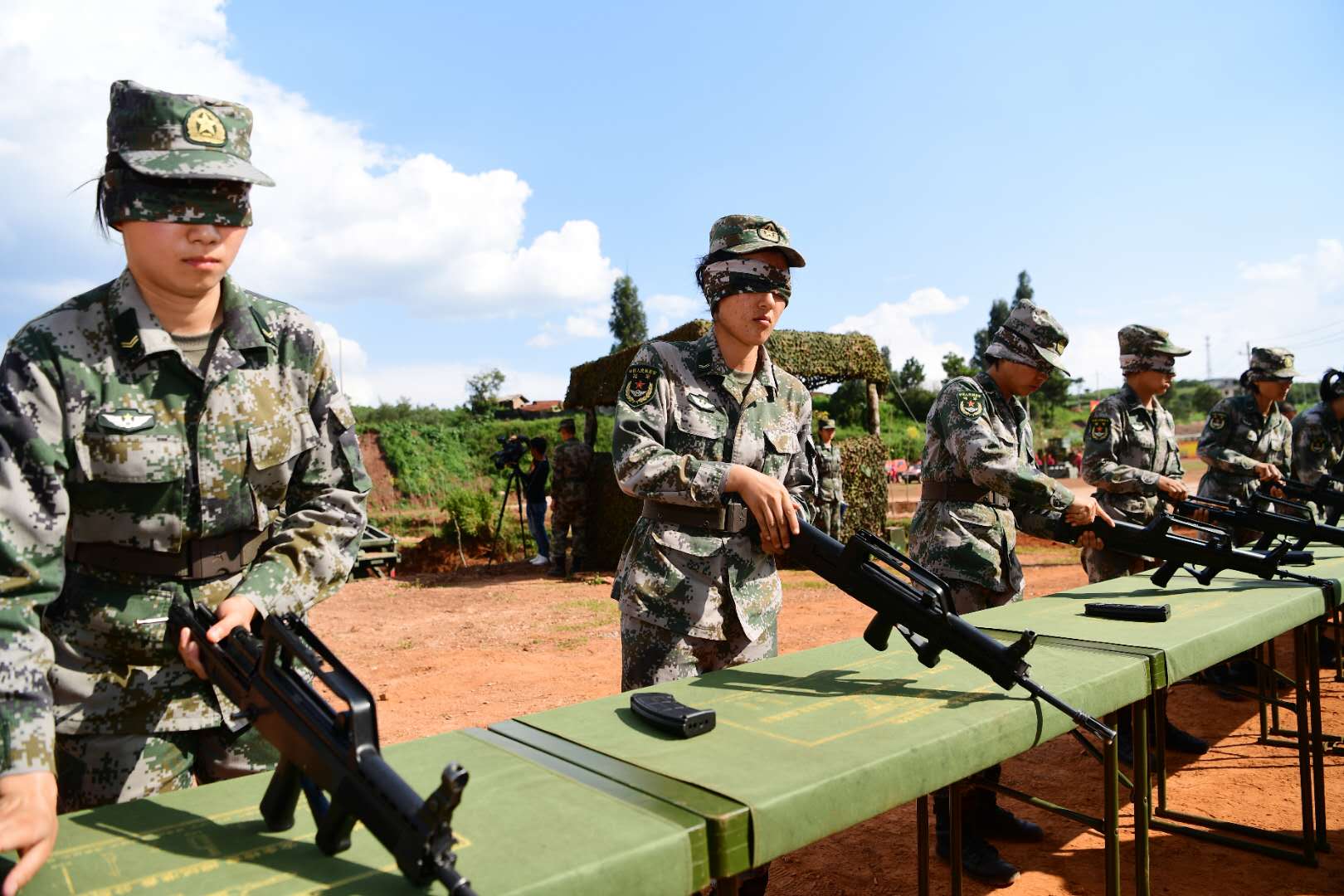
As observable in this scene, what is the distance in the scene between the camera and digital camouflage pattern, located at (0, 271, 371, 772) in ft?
5.16

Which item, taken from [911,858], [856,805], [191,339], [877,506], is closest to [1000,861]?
[911,858]

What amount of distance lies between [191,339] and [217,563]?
0.48 meters

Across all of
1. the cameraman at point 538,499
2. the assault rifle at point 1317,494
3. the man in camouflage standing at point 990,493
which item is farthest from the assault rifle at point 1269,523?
the cameraman at point 538,499

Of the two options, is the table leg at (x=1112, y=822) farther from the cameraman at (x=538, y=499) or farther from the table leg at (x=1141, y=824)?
the cameraman at (x=538, y=499)

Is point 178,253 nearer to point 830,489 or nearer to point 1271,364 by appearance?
point 1271,364

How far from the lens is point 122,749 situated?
1758 millimetres

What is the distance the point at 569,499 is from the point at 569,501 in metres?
0.02

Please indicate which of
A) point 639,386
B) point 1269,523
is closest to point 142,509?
point 639,386

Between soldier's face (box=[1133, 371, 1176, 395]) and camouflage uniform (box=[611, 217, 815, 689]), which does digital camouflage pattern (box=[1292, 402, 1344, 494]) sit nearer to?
soldier's face (box=[1133, 371, 1176, 395])

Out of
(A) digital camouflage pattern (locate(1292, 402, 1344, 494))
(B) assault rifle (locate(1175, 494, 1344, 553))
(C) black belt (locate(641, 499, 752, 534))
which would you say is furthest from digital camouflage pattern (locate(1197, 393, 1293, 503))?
(C) black belt (locate(641, 499, 752, 534))

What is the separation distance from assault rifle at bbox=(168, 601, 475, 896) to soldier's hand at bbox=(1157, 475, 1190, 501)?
189 inches

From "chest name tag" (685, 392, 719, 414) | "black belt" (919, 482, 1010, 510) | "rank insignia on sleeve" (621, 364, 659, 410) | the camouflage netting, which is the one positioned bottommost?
"black belt" (919, 482, 1010, 510)

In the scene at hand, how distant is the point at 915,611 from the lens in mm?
2182

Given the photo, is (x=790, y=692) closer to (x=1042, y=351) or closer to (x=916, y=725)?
(x=916, y=725)
